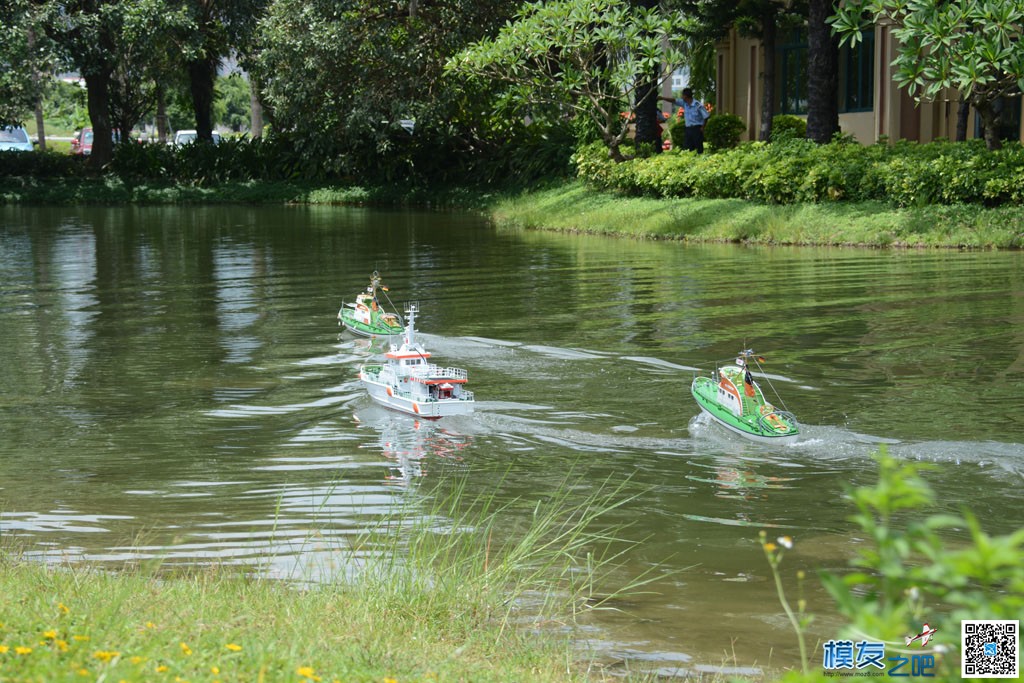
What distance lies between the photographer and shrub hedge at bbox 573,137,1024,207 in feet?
83.7

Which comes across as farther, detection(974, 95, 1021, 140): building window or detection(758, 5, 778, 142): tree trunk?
detection(758, 5, 778, 142): tree trunk

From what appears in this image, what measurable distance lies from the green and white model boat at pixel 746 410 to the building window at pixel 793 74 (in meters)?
30.3

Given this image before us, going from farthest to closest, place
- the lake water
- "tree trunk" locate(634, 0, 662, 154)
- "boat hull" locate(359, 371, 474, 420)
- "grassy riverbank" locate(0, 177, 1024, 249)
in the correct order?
1. "tree trunk" locate(634, 0, 662, 154)
2. "grassy riverbank" locate(0, 177, 1024, 249)
3. "boat hull" locate(359, 371, 474, 420)
4. the lake water

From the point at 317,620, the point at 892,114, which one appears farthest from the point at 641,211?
the point at 317,620

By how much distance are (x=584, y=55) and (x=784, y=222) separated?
976 centimetres

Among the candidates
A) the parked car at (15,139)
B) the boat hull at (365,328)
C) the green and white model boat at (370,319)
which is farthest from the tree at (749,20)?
the parked car at (15,139)

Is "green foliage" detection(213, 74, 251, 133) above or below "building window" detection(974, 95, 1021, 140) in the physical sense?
above

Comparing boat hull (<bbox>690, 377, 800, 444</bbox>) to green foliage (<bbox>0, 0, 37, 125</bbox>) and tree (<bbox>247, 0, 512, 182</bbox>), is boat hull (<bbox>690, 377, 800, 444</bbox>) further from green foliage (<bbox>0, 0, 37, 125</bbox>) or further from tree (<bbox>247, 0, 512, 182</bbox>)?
green foliage (<bbox>0, 0, 37, 125</bbox>)

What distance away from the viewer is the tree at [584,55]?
32.8 meters

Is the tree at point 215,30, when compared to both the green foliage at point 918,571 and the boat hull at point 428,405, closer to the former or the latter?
the boat hull at point 428,405

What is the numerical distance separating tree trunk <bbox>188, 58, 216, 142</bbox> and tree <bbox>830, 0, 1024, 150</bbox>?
31.9 m

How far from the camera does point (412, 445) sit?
1236cm

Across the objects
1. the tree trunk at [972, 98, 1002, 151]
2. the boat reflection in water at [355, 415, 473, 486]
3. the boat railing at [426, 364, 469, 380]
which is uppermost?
the tree trunk at [972, 98, 1002, 151]

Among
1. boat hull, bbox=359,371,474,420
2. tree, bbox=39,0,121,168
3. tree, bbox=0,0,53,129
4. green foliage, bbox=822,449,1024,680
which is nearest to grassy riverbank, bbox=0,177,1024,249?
tree, bbox=39,0,121,168
